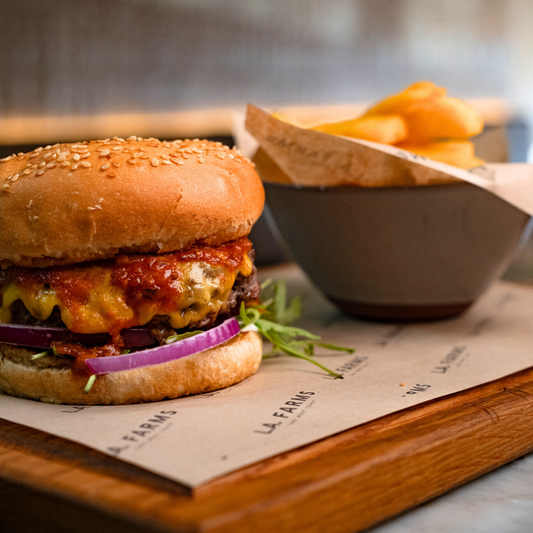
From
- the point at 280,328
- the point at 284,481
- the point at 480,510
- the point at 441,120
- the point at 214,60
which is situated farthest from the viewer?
the point at 214,60

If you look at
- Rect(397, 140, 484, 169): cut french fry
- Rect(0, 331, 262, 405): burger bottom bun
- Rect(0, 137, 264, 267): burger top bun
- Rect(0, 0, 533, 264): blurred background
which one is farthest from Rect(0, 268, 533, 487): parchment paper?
Rect(0, 0, 533, 264): blurred background

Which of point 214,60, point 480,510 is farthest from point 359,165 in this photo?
point 214,60

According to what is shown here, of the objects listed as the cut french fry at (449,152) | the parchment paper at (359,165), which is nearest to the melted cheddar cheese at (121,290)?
the parchment paper at (359,165)

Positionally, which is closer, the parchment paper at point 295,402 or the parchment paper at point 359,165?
the parchment paper at point 295,402

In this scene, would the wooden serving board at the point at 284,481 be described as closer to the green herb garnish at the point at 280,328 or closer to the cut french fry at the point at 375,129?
the green herb garnish at the point at 280,328

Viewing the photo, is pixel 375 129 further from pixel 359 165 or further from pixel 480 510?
pixel 480 510
